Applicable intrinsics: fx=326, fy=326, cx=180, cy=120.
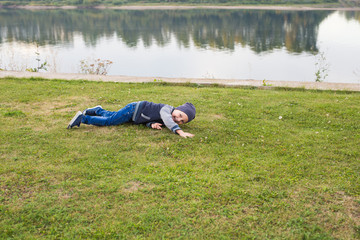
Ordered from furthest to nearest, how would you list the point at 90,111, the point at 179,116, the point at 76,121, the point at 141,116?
the point at 90,111
the point at 141,116
the point at 76,121
the point at 179,116

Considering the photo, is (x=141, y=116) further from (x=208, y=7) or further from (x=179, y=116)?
(x=208, y=7)

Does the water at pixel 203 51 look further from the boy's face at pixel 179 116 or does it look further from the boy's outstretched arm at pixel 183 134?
the boy's outstretched arm at pixel 183 134

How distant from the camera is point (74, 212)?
10.5 ft

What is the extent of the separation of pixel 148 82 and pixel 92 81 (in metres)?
1.47

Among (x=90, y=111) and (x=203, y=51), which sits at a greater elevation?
(x=203, y=51)

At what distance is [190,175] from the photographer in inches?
152

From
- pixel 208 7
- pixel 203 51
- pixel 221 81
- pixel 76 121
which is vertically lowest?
pixel 76 121

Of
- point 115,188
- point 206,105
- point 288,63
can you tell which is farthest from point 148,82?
point 288,63

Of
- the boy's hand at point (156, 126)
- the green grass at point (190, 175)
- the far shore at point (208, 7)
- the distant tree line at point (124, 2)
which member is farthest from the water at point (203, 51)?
the distant tree line at point (124, 2)

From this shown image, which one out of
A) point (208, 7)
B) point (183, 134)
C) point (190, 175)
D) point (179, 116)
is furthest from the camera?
point (208, 7)

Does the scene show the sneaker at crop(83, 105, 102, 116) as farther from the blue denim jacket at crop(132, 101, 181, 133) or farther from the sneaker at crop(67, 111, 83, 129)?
the blue denim jacket at crop(132, 101, 181, 133)

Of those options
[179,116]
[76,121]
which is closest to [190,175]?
[179,116]

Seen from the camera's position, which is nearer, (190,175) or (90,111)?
(190,175)

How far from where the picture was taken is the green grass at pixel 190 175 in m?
3.04
